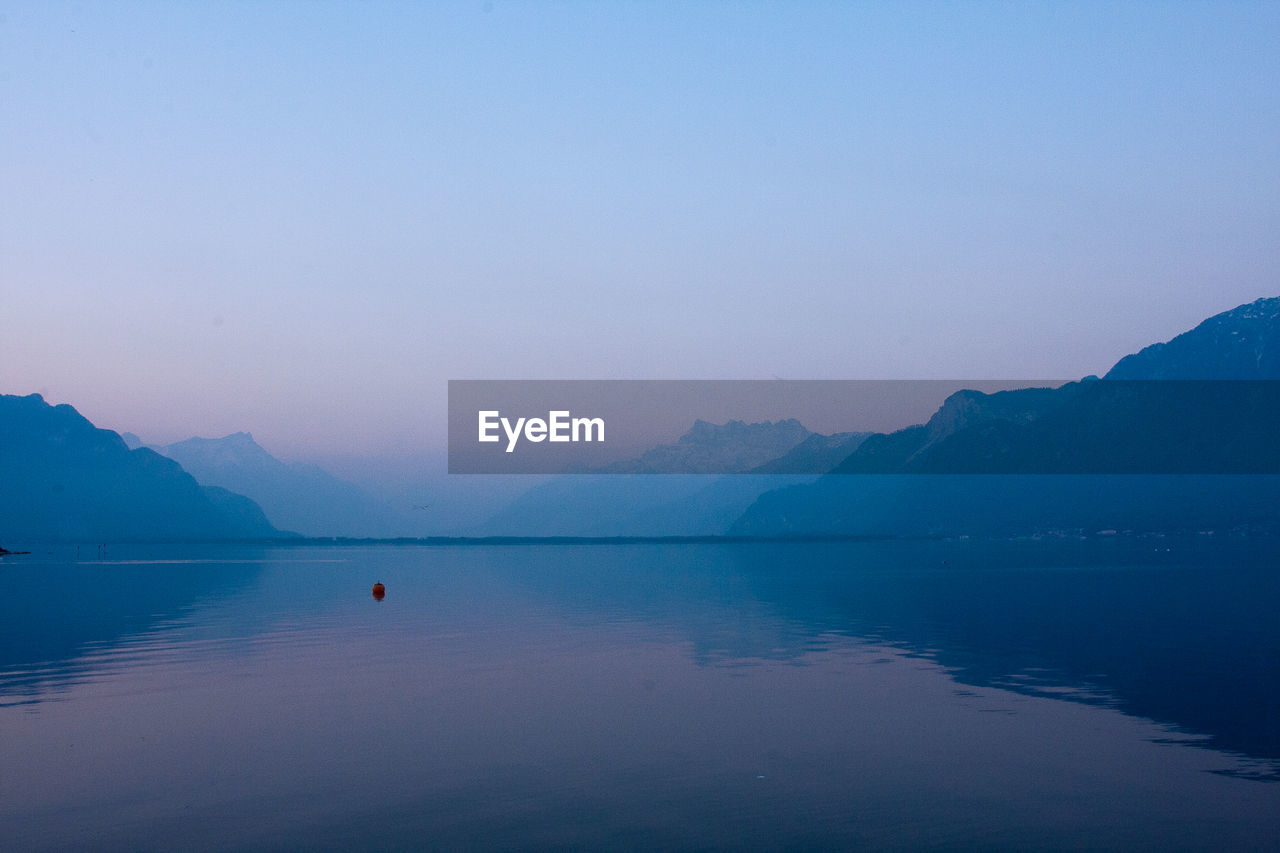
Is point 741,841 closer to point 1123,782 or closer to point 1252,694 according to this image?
point 1123,782

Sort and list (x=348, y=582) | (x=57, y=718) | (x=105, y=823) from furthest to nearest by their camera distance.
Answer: (x=348, y=582) → (x=57, y=718) → (x=105, y=823)

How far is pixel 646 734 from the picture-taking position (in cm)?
2850

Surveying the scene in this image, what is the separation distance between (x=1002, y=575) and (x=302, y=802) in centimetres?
11581

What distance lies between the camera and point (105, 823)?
19734 mm

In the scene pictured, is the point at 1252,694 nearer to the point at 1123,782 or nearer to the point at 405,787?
the point at 1123,782

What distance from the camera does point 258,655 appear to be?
47000 mm

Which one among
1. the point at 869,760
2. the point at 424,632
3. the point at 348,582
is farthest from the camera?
the point at 348,582

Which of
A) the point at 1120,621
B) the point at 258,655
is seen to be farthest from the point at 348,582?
the point at 1120,621

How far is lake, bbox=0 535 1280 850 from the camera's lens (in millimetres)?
19453

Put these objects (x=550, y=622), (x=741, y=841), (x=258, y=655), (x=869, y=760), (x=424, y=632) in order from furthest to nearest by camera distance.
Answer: (x=550, y=622) < (x=424, y=632) < (x=258, y=655) < (x=869, y=760) < (x=741, y=841)

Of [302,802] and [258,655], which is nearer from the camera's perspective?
[302,802]

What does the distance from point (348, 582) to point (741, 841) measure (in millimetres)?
107171

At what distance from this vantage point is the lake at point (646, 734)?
63.8 ft

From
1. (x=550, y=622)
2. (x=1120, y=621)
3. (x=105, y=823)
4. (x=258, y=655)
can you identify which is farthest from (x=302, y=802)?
(x=1120, y=621)
